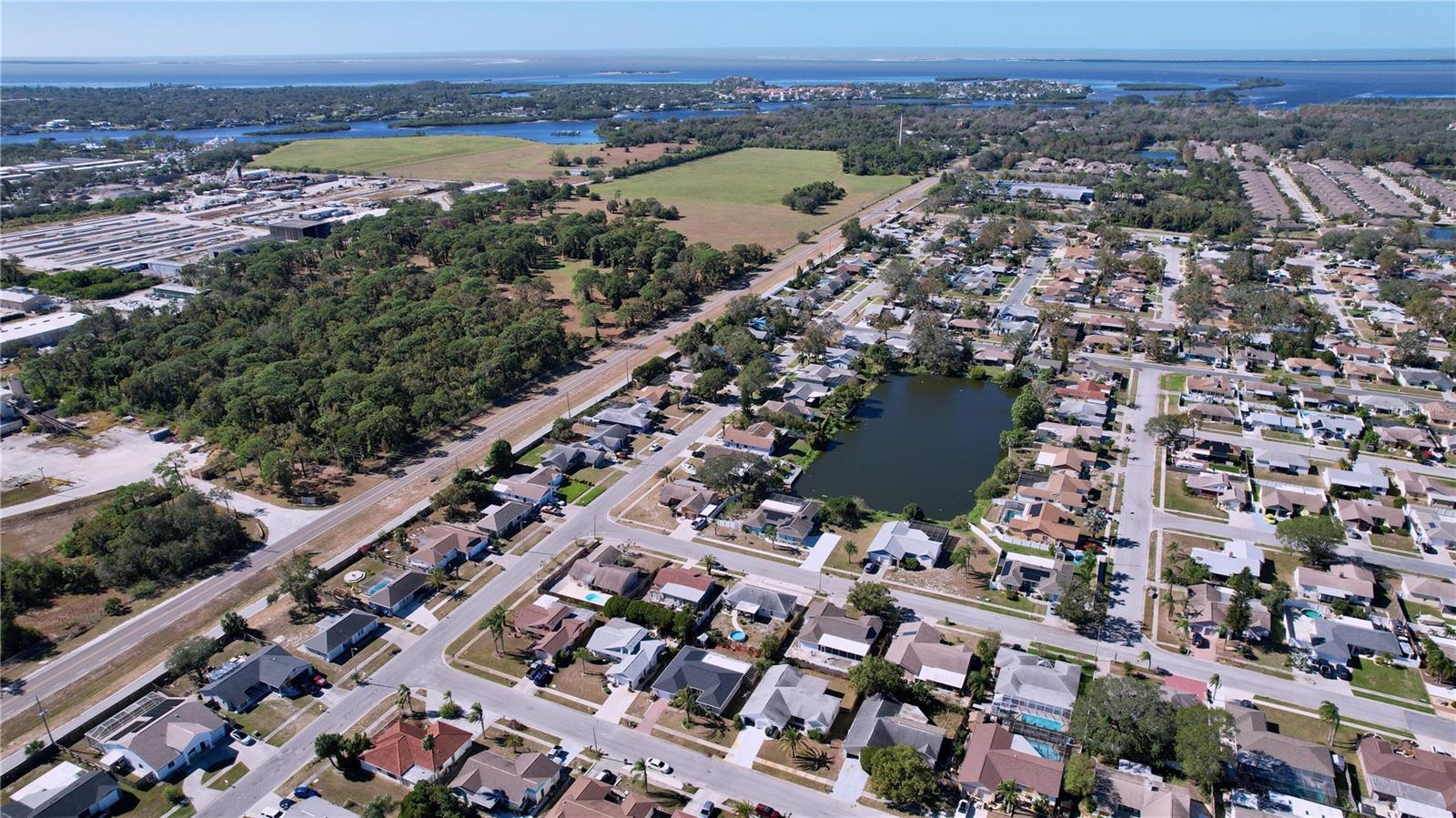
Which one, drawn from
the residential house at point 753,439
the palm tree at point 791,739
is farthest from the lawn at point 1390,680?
the residential house at point 753,439

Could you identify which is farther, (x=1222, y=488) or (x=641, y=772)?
(x=1222, y=488)

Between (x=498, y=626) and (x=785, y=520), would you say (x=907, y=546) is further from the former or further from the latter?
(x=498, y=626)

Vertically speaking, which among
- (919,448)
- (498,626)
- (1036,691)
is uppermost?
(498,626)

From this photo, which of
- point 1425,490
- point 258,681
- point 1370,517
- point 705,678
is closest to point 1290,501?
point 1370,517

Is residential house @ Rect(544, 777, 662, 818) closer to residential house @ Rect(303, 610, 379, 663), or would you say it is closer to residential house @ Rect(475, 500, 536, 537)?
residential house @ Rect(303, 610, 379, 663)

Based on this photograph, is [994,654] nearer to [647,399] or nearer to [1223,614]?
[1223,614]

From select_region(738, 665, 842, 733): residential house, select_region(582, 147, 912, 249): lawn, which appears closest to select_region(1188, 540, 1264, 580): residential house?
select_region(738, 665, 842, 733): residential house

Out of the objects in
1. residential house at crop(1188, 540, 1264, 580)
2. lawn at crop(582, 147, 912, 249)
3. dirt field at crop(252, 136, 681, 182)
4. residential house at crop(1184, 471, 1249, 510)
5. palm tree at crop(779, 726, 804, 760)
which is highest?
dirt field at crop(252, 136, 681, 182)
